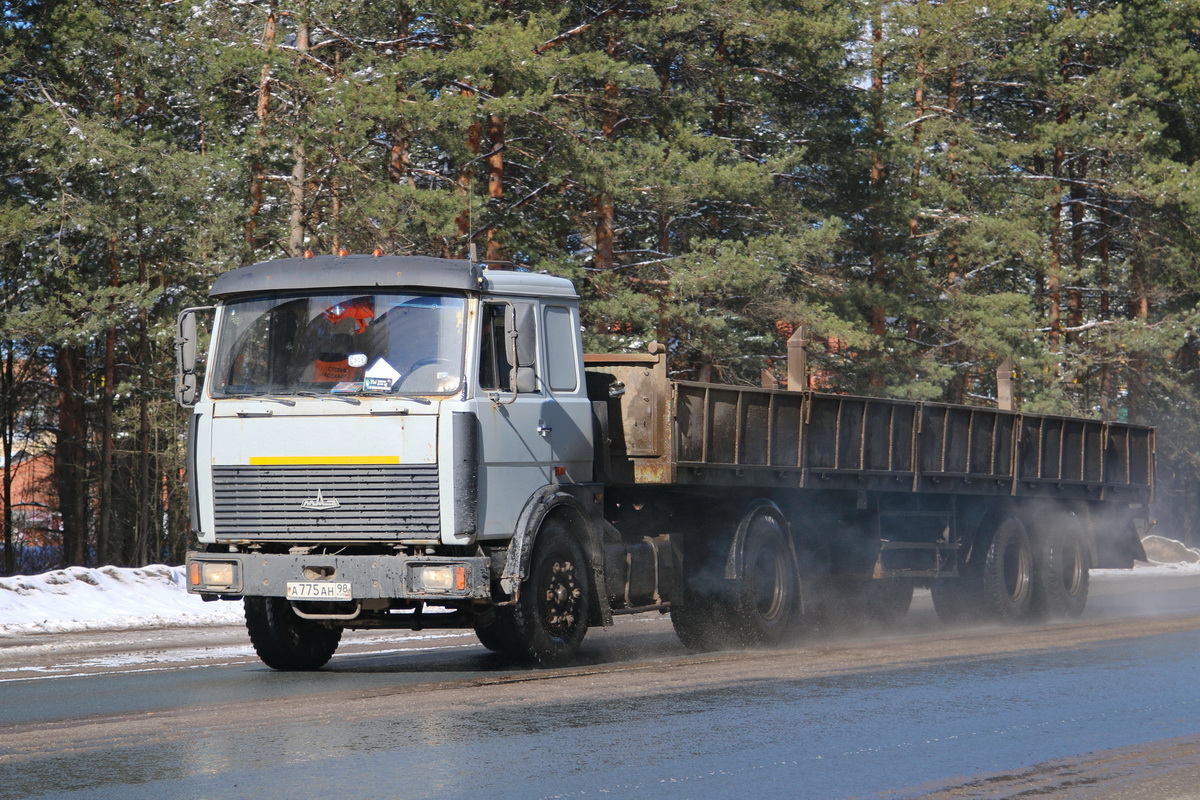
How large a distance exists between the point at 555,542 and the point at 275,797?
189 inches

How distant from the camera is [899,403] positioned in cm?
1548

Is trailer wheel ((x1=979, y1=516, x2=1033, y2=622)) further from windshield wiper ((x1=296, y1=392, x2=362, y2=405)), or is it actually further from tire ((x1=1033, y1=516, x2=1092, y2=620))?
windshield wiper ((x1=296, y1=392, x2=362, y2=405))

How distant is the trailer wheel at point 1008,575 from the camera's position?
16984mm

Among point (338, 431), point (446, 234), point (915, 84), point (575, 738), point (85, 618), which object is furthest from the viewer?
point (915, 84)

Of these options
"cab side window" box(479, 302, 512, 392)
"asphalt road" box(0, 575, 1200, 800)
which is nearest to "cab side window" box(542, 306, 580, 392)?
"cab side window" box(479, 302, 512, 392)

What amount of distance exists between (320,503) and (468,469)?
1.09 metres

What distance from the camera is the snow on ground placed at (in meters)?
16.1

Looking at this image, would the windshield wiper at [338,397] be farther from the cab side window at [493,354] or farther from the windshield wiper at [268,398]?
the cab side window at [493,354]

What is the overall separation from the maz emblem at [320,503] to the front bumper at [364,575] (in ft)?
1.10

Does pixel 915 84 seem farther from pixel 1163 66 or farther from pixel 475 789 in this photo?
pixel 475 789

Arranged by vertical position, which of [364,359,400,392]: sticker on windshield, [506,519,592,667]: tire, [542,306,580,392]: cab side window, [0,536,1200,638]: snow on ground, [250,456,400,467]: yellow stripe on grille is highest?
[542,306,580,392]: cab side window

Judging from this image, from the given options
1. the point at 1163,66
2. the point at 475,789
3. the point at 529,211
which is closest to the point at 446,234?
the point at 529,211

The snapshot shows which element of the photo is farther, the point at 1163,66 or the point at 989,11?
the point at 1163,66

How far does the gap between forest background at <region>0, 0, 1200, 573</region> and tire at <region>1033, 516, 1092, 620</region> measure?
9.12 m
